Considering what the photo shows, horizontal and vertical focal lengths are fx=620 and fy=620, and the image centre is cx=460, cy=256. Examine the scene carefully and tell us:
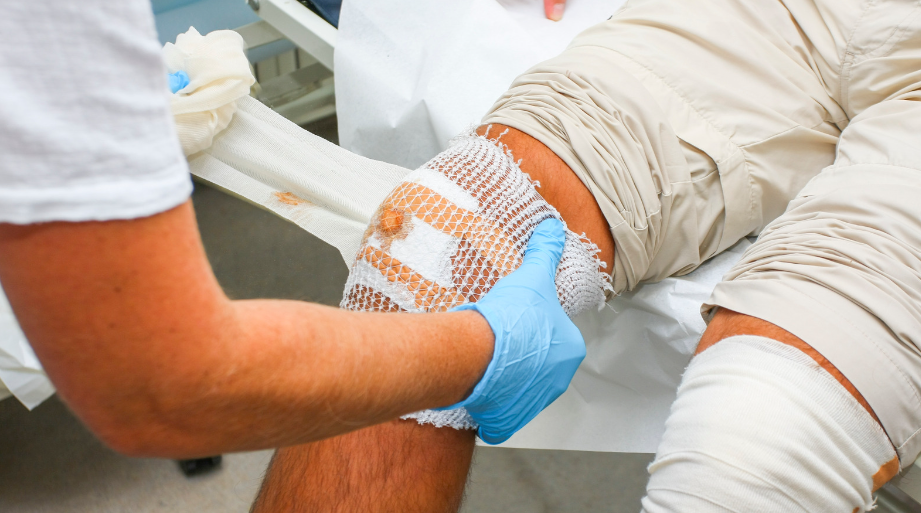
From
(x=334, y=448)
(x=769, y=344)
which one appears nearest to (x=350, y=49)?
(x=334, y=448)

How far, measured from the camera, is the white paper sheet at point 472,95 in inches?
41.4

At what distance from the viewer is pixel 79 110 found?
313 millimetres

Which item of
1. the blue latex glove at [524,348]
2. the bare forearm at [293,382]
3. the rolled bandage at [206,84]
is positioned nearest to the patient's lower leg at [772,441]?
the blue latex glove at [524,348]

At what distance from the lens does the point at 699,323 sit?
917 mm

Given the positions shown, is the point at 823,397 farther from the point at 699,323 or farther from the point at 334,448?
the point at 334,448

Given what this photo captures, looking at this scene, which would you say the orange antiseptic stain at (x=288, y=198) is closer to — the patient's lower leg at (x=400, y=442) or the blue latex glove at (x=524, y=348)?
the patient's lower leg at (x=400, y=442)

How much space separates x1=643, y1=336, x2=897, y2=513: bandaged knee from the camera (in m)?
0.58

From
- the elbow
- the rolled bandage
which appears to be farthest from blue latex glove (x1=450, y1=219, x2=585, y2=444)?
the rolled bandage

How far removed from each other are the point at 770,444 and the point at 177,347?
1.72 ft

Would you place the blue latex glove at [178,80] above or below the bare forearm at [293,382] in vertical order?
below

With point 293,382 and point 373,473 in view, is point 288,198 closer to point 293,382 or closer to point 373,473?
point 373,473

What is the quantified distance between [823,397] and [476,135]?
0.54 meters

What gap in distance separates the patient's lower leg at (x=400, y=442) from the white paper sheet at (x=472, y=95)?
372mm

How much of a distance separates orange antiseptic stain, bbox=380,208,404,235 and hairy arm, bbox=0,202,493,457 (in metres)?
0.28
